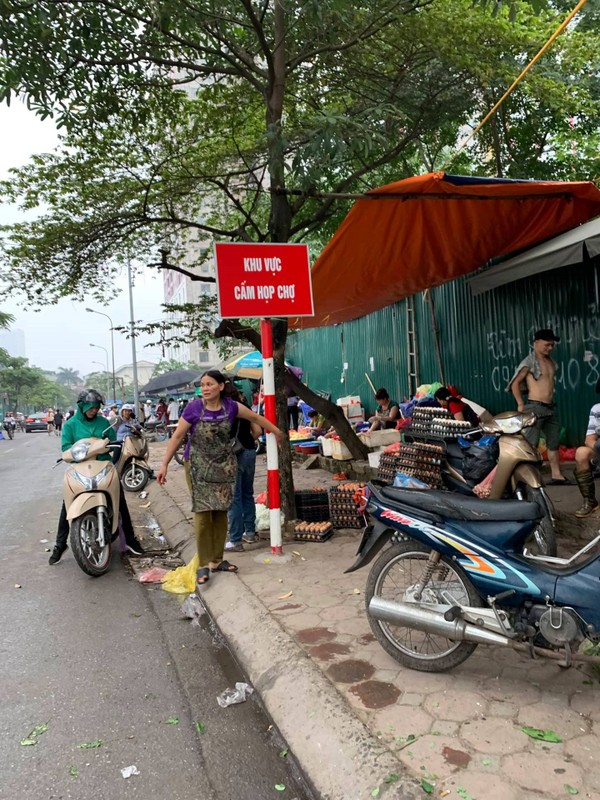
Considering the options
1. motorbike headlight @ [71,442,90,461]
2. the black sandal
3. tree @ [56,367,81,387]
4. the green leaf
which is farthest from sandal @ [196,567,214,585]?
tree @ [56,367,81,387]

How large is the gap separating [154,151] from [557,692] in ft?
25.7

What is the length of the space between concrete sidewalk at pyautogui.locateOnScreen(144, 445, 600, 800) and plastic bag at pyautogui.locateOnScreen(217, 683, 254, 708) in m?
0.08

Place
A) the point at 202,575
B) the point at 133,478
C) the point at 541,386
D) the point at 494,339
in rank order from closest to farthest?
the point at 202,575, the point at 541,386, the point at 494,339, the point at 133,478

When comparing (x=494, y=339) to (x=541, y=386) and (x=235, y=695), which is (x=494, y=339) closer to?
(x=541, y=386)

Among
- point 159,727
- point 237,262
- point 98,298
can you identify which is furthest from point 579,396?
point 98,298

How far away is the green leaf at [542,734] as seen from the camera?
239 cm

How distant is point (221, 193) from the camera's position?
9.59 meters

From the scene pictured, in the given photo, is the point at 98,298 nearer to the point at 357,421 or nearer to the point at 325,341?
the point at 357,421

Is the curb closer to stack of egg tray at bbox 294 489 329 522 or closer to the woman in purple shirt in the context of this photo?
the woman in purple shirt

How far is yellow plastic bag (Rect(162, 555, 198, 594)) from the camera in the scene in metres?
4.87

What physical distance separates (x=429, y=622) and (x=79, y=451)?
3.80 metres

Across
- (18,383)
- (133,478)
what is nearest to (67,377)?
(18,383)

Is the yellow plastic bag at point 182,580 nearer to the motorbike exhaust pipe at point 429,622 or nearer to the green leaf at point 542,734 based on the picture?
the motorbike exhaust pipe at point 429,622

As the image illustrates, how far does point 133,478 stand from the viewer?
1043 centimetres
